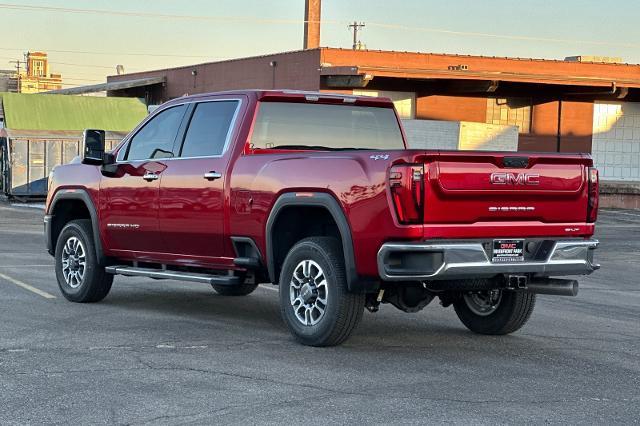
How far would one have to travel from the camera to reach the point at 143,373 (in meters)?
7.57

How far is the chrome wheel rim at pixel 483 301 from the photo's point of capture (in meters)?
9.67

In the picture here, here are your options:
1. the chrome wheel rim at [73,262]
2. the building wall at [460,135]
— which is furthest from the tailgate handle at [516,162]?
the building wall at [460,135]

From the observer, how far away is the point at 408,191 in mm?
7895

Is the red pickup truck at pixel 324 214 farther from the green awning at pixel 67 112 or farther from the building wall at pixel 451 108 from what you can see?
the green awning at pixel 67 112

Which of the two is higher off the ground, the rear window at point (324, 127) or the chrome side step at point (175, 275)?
the rear window at point (324, 127)

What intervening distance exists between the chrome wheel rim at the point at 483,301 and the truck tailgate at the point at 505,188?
1.22m

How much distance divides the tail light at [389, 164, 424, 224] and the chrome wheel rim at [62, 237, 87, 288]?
4498 millimetres

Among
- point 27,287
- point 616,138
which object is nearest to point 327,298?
point 27,287

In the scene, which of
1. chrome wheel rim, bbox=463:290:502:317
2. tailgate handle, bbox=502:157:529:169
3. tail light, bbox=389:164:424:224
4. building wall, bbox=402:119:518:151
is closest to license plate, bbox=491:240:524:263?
tailgate handle, bbox=502:157:529:169

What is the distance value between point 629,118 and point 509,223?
33804 millimetres

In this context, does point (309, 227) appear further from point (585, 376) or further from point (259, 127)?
point (585, 376)

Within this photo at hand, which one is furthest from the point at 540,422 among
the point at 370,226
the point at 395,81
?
the point at 395,81

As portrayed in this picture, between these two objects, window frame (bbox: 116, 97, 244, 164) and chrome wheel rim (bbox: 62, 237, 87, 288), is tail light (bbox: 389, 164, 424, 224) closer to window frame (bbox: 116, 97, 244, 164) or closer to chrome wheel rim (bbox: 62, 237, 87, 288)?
window frame (bbox: 116, 97, 244, 164)

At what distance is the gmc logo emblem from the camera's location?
27.0 ft
